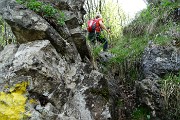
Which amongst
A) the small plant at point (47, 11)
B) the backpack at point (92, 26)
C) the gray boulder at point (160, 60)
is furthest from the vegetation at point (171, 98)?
the backpack at point (92, 26)

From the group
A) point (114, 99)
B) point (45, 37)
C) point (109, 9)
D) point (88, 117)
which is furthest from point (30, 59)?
point (109, 9)

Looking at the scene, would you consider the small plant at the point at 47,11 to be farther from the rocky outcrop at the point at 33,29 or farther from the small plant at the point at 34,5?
the rocky outcrop at the point at 33,29

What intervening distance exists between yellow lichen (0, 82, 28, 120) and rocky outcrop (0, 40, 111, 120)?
4 centimetres

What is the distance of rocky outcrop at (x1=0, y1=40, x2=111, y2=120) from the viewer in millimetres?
4484

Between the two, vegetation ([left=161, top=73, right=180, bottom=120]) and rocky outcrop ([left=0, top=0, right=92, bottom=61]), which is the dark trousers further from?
vegetation ([left=161, top=73, right=180, bottom=120])

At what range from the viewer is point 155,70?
21.8 ft

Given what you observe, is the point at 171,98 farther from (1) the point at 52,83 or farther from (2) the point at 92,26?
(2) the point at 92,26

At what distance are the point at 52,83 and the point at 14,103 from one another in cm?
83

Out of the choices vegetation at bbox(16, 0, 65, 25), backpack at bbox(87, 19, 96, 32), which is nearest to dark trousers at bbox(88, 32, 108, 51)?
backpack at bbox(87, 19, 96, 32)

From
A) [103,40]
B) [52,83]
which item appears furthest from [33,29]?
[103,40]

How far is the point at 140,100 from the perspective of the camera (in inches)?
247

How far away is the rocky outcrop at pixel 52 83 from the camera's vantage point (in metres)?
4.48

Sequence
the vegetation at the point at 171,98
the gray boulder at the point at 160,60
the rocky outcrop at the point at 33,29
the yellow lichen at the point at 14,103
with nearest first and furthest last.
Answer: the yellow lichen at the point at 14,103, the rocky outcrop at the point at 33,29, the vegetation at the point at 171,98, the gray boulder at the point at 160,60

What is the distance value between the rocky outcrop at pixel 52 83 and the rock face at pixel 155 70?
3.32 ft
